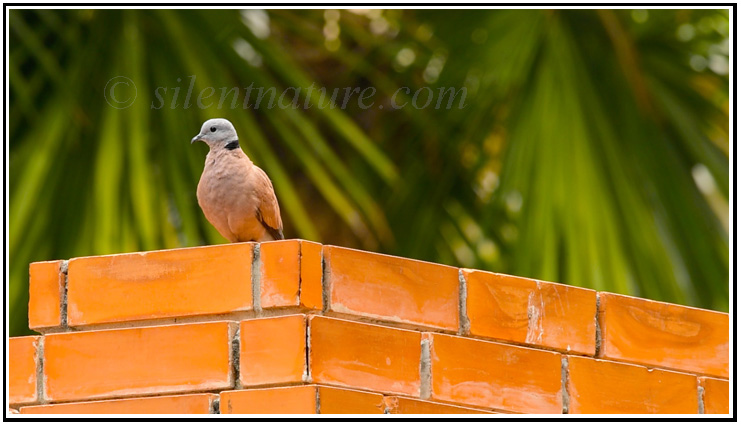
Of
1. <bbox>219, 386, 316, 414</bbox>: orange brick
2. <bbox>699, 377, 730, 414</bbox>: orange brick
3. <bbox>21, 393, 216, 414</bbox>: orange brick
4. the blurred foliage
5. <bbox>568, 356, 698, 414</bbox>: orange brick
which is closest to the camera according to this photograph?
<bbox>219, 386, 316, 414</bbox>: orange brick

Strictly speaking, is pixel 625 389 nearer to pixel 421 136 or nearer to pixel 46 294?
pixel 46 294

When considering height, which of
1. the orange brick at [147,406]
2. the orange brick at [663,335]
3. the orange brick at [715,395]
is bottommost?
the orange brick at [147,406]

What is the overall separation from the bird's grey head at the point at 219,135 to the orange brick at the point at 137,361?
0.74 metres

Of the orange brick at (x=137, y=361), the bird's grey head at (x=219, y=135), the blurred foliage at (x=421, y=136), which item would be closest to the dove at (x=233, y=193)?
the bird's grey head at (x=219, y=135)

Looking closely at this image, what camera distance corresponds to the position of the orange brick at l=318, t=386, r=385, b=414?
2033 mm

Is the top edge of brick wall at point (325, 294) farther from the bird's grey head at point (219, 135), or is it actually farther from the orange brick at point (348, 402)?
the bird's grey head at point (219, 135)

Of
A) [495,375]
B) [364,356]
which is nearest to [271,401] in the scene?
[364,356]

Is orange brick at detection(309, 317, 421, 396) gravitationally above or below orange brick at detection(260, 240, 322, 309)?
below

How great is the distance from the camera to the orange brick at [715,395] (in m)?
2.74

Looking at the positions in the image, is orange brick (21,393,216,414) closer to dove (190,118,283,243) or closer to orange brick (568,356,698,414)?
dove (190,118,283,243)

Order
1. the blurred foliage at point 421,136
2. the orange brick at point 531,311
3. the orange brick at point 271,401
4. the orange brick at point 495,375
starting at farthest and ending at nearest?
1. the blurred foliage at point 421,136
2. the orange brick at point 531,311
3. the orange brick at point 495,375
4. the orange brick at point 271,401

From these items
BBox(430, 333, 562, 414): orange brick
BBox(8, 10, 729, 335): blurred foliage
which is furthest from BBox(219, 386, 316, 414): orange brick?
BBox(8, 10, 729, 335): blurred foliage

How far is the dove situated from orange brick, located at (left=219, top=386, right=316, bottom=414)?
0.70 metres

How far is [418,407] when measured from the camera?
2223 millimetres
